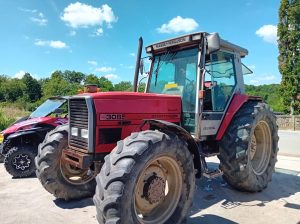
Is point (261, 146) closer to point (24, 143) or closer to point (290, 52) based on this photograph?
point (24, 143)

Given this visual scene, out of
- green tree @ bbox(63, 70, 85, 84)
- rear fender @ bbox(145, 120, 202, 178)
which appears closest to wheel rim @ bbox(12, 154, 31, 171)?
rear fender @ bbox(145, 120, 202, 178)

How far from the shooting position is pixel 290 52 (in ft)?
84.1

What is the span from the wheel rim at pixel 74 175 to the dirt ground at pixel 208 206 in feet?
1.14

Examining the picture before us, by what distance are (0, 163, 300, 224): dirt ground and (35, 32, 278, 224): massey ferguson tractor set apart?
0.84 feet

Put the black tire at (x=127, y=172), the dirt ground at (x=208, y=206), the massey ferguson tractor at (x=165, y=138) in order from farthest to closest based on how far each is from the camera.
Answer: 1. the dirt ground at (x=208, y=206)
2. the massey ferguson tractor at (x=165, y=138)
3. the black tire at (x=127, y=172)

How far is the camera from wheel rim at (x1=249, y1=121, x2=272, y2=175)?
5.75 metres

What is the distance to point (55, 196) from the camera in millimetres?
4926

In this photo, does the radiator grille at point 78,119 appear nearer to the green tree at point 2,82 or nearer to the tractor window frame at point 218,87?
the tractor window frame at point 218,87

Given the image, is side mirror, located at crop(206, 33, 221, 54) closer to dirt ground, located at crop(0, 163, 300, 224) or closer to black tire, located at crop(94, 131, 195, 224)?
black tire, located at crop(94, 131, 195, 224)

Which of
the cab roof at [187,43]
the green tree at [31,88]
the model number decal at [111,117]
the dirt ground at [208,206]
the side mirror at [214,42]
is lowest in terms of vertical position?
the dirt ground at [208,206]

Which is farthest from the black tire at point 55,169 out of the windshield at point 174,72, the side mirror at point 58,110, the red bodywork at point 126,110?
the side mirror at point 58,110

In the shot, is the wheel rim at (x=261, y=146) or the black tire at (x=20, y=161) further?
the black tire at (x=20, y=161)

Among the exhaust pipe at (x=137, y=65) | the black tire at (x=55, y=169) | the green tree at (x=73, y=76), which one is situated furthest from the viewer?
the green tree at (x=73, y=76)

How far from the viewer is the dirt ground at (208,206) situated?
419 cm
